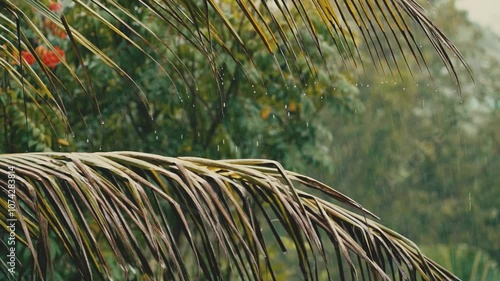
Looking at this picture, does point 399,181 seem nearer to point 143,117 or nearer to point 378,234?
point 143,117

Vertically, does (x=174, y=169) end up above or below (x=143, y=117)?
above

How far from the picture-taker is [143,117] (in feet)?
19.4

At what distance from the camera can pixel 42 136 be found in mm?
4348

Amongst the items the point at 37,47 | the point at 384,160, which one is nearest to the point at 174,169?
the point at 37,47

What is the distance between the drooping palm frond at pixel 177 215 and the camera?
3.91 feet

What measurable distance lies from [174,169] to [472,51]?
57.0 ft

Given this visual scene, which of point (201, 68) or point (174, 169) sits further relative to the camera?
point (201, 68)

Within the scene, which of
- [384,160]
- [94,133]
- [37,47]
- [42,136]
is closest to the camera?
[42,136]

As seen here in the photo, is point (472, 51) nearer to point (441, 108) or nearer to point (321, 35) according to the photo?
point (441, 108)

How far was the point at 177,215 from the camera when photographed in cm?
123

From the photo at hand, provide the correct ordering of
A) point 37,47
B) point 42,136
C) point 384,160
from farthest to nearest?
point 384,160, point 37,47, point 42,136

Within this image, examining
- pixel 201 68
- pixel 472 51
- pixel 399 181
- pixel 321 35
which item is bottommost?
pixel 399 181

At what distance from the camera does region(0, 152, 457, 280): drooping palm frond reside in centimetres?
119

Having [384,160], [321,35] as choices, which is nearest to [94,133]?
[321,35]
